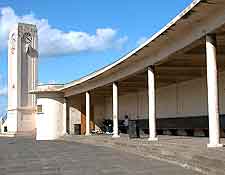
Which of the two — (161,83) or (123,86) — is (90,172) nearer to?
(161,83)

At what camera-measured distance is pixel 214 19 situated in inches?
510

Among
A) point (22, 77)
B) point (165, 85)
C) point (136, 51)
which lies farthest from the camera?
point (22, 77)

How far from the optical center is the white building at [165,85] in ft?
44.1

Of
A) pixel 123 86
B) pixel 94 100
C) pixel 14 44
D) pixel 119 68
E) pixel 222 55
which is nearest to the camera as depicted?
pixel 222 55

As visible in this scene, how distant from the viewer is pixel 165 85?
30.0m

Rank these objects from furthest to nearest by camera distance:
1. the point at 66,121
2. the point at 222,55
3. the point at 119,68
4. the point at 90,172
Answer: the point at 66,121 < the point at 119,68 < the point at 222,55 < the point at 90,172

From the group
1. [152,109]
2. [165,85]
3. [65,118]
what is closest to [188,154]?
[152,109]

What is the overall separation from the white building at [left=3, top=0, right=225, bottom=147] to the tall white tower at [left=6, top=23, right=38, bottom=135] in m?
13.2

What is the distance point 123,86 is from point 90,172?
19052 mm

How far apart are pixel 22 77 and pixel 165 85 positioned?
88.5 ft

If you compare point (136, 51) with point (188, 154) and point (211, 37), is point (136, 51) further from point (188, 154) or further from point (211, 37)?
point (188, 154)

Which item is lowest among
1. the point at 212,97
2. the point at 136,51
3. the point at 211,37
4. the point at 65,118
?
the point at 65,118

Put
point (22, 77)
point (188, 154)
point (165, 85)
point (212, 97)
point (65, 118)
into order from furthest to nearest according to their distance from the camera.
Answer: point (22, 77)
point (65, 118)
point (165, 85)
point (212, 97)
point (188, 154)

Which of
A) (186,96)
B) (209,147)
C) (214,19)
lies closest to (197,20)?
(214,19)
